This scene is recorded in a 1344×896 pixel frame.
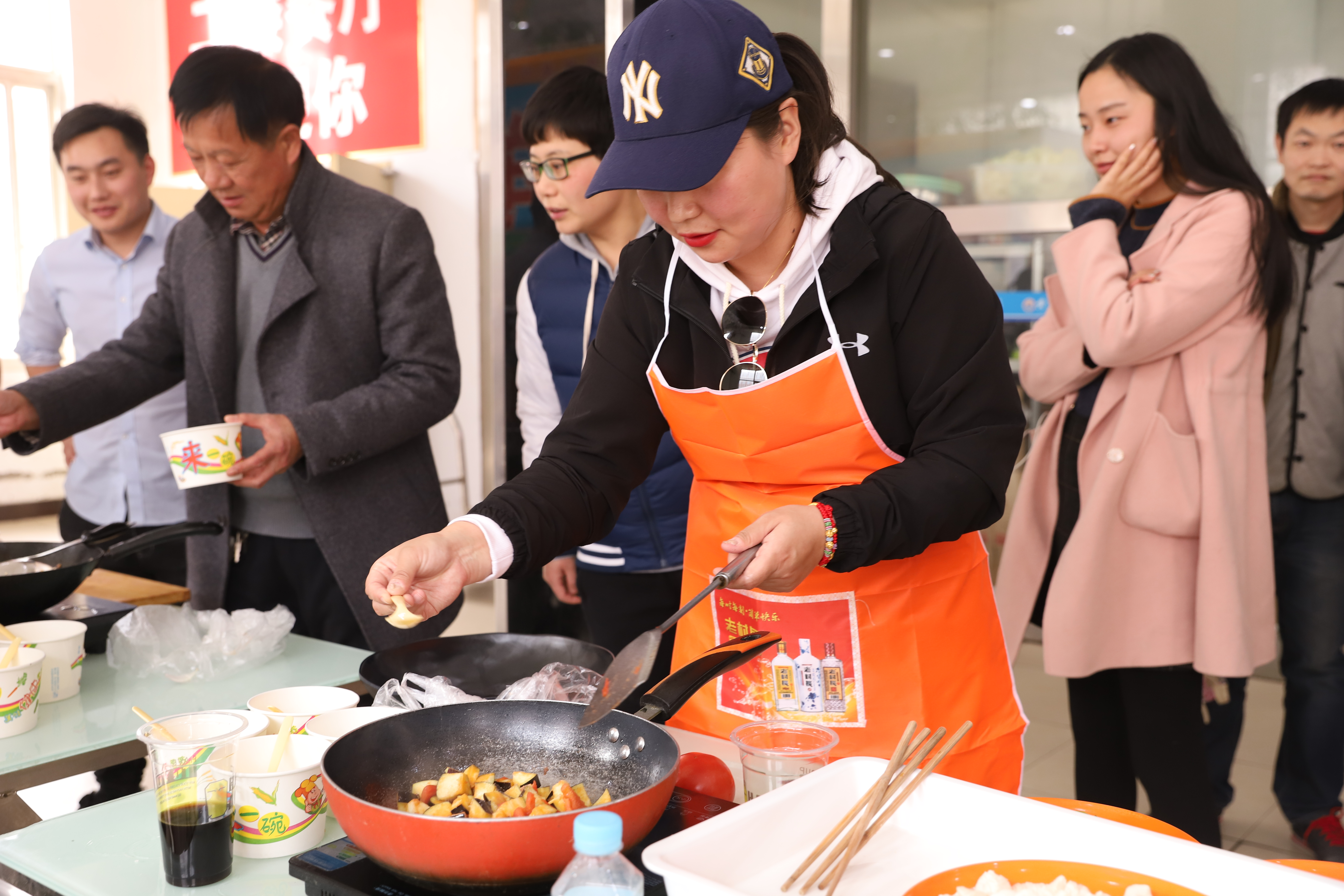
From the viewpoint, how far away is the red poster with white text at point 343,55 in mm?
4887

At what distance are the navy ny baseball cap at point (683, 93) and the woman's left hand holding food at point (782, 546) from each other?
40 cm

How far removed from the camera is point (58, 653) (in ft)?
5.15

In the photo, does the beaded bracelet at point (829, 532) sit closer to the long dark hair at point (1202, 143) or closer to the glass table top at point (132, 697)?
the glass table top at point (132, 697)

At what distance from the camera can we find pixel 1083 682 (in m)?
2.40

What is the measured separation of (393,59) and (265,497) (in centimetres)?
328

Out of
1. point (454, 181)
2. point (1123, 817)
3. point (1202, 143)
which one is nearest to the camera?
point (1123, 817)

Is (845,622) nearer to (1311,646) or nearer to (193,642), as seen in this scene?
(193,642)

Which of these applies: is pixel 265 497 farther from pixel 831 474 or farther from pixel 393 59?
pixel 393 59

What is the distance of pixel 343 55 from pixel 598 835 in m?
5.04

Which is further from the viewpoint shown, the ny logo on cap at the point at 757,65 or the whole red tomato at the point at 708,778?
the ny logo on cap at the point at 757,65

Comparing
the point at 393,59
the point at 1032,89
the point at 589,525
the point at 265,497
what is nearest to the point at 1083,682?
the point at 589,525

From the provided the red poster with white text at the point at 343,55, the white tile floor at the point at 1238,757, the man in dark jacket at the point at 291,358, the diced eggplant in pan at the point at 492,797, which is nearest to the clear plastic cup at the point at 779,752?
the diced eggplant in pan at the point at 492,797

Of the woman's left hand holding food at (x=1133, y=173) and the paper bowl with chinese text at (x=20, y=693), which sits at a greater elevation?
the woman's left hand holding food at (x=1133, y=173)

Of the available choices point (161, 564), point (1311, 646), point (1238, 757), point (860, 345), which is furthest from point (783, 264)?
point (1238, 757)
